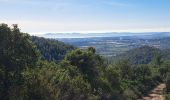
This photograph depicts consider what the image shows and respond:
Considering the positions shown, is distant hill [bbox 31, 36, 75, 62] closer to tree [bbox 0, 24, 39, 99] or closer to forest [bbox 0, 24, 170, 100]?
forest [bbox 0, 24, 170, 100]

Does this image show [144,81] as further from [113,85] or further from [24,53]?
[24,53]

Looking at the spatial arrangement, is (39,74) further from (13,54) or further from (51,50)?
(51,50)

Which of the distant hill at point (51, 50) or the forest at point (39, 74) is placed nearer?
the forest at point (39, 74)

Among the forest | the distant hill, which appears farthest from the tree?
the distant hill

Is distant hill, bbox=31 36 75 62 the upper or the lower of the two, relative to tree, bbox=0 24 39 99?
lower

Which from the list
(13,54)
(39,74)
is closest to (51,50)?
(39,74)

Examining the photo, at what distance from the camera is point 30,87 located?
29.0 m

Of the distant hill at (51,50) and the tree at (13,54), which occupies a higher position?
the tree at (13,54)

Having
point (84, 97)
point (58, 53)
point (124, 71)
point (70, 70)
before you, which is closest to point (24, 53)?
point (84, 97)

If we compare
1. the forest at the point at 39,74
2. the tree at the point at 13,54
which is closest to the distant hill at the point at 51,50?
the forest at the point at 39,74

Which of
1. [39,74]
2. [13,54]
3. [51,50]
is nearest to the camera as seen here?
[13,54]

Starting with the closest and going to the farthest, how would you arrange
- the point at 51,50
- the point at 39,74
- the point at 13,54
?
the point at 13,54
the point at 39,74
the point at 51,50

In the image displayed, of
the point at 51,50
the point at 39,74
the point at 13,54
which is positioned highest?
the point at 13,54

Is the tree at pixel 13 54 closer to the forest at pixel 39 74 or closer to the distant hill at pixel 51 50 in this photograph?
the forest at pixel 39 74
